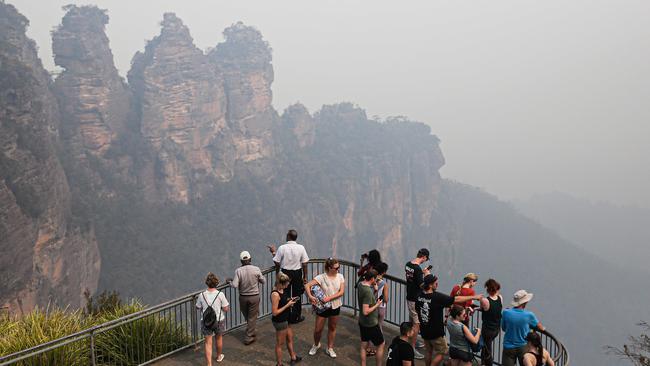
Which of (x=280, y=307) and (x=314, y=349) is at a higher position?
(x=280, y=307)

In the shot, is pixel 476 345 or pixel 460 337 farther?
pixel 476 345

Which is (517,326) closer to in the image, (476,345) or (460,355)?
(476,345)

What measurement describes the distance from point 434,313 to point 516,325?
3.75 ft

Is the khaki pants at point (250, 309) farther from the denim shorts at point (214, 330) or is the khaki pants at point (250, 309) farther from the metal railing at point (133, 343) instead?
the denim shorts at point (214, 330)

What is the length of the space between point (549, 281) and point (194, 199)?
351 feet

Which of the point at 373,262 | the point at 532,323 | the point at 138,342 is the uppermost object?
the point at 373,262

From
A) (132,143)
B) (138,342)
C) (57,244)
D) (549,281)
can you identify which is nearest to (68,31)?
(132,143)

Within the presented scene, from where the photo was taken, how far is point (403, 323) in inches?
240

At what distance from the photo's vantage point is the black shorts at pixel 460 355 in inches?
267

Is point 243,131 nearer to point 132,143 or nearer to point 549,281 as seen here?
point 132,143

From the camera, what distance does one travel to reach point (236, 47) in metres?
102

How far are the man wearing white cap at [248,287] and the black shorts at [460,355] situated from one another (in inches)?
136

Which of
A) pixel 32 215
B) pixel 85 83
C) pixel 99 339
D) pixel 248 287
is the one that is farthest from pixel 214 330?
pixel 85 83

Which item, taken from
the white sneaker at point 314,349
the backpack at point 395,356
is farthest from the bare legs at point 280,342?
the backpack at point 395,356
